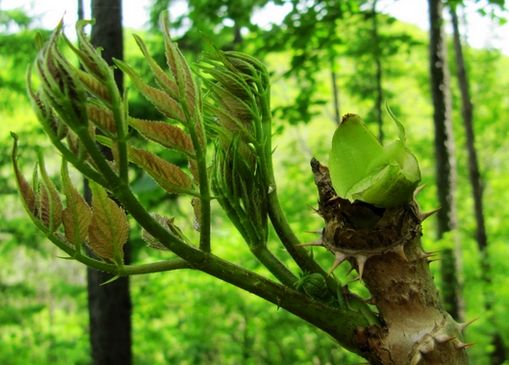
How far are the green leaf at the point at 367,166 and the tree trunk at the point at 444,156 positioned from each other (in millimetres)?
4676

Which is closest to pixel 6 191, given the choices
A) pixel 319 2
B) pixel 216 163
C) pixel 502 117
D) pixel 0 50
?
pixel 0 50

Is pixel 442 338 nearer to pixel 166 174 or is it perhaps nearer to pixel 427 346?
pixel 427 346

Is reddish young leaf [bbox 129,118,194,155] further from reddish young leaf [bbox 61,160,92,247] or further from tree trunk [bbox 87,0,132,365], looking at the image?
tree trunk [bbox 87,0,132,365]

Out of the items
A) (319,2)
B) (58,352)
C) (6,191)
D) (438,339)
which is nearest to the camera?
(438,339)

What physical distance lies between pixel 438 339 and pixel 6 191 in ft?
22.4

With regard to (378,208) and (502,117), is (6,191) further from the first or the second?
(502,117)

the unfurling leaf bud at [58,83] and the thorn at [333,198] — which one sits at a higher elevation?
the unfurling leaf bud at [58,83]

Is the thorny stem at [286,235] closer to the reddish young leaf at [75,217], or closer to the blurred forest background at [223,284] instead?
the reddish young leaf at [75,217]

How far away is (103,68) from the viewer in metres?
0.59

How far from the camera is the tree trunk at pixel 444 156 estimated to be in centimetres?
529

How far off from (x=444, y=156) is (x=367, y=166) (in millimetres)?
4873

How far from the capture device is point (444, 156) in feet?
17.6

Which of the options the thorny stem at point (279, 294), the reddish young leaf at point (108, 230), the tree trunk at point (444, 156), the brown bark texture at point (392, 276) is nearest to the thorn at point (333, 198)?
the brown bark texture at point (392, 276)

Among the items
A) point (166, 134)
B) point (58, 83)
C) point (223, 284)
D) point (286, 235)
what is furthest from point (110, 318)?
point (223, 284)
